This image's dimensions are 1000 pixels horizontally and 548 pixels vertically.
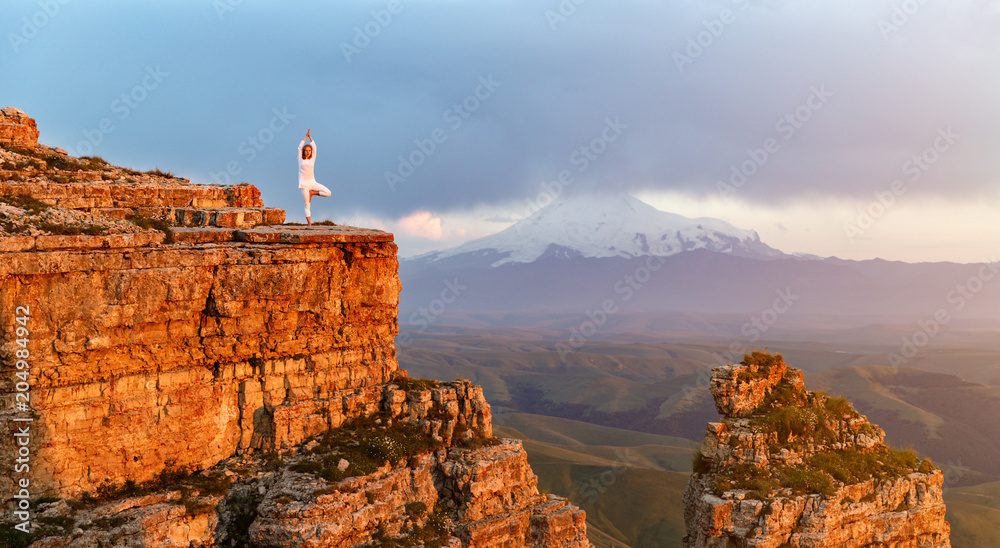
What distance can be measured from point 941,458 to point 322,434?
95790 mm

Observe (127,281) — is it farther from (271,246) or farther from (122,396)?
(271,246)

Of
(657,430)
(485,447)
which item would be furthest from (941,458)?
(485,447)

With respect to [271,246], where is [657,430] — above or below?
below

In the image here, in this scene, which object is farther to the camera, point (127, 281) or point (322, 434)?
point (322, 434)

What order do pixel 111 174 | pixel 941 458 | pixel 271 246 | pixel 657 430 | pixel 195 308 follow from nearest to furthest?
1. pixel 195 308
2. pixel 271 246
3. pixel 111 174
4. pixel 941 458
5. pixel 657 430

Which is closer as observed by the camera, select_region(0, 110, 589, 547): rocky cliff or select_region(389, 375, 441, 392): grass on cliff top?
select_region(0, 110, 589, 547): rocky cliff

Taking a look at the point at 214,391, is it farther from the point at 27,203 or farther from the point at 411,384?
the point at 27,203

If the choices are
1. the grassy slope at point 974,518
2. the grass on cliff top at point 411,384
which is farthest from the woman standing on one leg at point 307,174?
the grassy slope at point 974,518

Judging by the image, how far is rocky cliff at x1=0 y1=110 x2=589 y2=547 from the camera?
47.0 feet

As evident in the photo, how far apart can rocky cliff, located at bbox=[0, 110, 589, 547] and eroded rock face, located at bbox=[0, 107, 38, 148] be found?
12 cm

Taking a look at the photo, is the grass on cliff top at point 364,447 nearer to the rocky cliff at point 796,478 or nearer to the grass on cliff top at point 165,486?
the grass on cliff top at point 165,486

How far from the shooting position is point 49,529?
13555mm

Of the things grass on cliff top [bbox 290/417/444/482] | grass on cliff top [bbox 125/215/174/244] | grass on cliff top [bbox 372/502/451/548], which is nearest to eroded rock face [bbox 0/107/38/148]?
grass on cliff top [bbox 125/215/174/244]

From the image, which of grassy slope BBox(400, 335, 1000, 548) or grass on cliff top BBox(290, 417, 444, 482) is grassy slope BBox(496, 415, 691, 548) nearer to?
grassy slope BBox(400, 335, 1000, 548)
